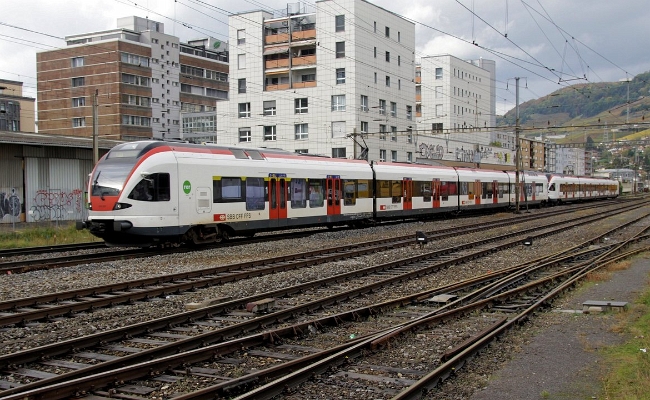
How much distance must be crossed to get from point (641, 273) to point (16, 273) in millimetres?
14848

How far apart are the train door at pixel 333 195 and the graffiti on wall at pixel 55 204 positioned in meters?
14.7

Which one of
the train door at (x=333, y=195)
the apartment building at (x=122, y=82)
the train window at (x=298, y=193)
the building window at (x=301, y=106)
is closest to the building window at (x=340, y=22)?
the building window at (x=301, y=106)

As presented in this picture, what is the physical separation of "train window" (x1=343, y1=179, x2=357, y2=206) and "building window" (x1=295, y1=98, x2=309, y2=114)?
33552 millimetres

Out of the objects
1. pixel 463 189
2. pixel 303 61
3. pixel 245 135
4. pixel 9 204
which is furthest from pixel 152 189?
pixel 245 135

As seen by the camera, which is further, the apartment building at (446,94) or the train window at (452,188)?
the apartment building at (446,94)

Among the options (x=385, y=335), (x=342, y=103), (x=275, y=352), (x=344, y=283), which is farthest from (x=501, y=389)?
(x=342, y=103)

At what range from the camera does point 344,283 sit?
13930 millimetres

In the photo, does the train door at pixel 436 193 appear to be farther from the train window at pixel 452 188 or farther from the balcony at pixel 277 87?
the balcony at pixel 277 87

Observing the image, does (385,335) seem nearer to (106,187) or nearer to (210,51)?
(106,187)

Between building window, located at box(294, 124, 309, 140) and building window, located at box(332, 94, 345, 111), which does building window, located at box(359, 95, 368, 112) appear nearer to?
building window, located at box(332, 94, 345, 111)

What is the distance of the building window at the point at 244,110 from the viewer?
64312mm

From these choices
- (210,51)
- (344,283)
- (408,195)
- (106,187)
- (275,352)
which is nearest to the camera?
(275,352)

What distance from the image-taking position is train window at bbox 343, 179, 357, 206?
2769cm

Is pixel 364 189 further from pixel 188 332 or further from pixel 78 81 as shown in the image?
pixel 78 81
